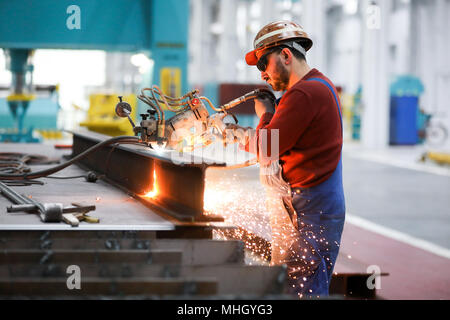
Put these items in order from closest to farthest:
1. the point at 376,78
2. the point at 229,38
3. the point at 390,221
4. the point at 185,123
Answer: the point at 185,123 < the point at 390,221 < the point at 376,78 < the point at 229,38

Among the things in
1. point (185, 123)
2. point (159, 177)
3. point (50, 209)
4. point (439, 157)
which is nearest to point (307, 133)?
point (185, 123)

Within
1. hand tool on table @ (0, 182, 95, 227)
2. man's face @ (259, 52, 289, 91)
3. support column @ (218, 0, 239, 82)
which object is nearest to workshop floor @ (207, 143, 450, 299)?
man's face @ (259, 52, 289, 91)

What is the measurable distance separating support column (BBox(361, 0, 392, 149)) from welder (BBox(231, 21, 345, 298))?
1228 centimetres

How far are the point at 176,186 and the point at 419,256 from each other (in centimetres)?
299

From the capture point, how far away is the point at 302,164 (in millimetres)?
2125

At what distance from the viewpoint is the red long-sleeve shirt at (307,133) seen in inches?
79.7

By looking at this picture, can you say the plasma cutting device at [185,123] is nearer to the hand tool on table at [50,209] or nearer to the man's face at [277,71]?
the man's face at [277,71]

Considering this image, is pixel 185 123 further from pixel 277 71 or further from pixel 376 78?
pixel 376 78

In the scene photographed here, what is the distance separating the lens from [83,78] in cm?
2589

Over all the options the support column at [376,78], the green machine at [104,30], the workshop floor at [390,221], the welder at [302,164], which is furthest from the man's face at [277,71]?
the support column at [376,78]

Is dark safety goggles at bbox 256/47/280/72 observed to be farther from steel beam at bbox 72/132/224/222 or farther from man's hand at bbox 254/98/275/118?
steel beam at bbox 72/132/224/222

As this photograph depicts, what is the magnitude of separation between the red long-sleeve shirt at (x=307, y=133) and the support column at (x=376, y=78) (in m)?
12.4

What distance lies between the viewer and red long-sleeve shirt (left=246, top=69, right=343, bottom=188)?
6.64 feet

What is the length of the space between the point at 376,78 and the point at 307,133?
12.8m
